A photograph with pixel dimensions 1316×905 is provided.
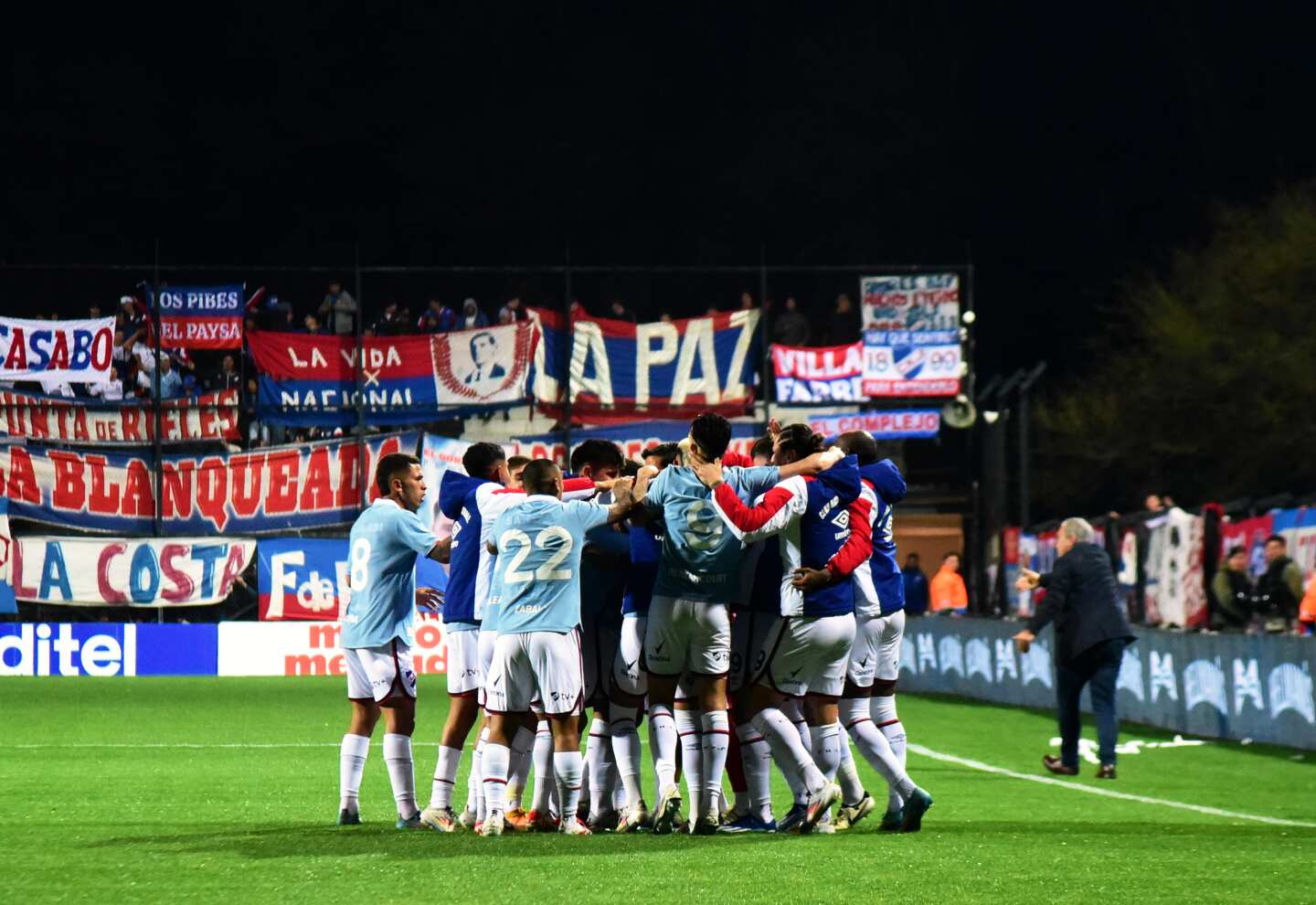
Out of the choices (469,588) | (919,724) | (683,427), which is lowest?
(919,724)

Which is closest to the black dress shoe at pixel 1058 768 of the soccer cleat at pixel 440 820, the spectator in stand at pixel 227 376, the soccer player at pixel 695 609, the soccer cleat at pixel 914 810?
the soccer cleat at pixel 914 810

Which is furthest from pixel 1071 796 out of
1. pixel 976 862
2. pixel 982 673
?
pixel 982 673

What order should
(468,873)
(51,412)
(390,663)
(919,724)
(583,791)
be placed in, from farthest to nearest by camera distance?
(51,412), (919,724), (583,791), (390,663), (468,873)

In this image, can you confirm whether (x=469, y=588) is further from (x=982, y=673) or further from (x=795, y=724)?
(x=982, y=673)

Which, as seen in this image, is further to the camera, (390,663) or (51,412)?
(51,412)

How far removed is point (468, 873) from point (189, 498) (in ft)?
85.2

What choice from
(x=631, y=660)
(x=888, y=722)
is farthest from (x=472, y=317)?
(x=631, y=660)

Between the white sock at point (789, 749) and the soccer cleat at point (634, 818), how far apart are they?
0.75 metres

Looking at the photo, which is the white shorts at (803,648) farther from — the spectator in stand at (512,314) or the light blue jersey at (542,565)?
the spectator in stand at (512,314)

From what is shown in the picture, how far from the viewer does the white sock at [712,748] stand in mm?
10898

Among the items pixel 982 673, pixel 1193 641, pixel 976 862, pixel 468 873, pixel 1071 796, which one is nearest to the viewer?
pixel 468 873

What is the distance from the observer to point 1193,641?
21016 mm

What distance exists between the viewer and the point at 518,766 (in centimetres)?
1141

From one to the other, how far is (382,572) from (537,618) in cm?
115
